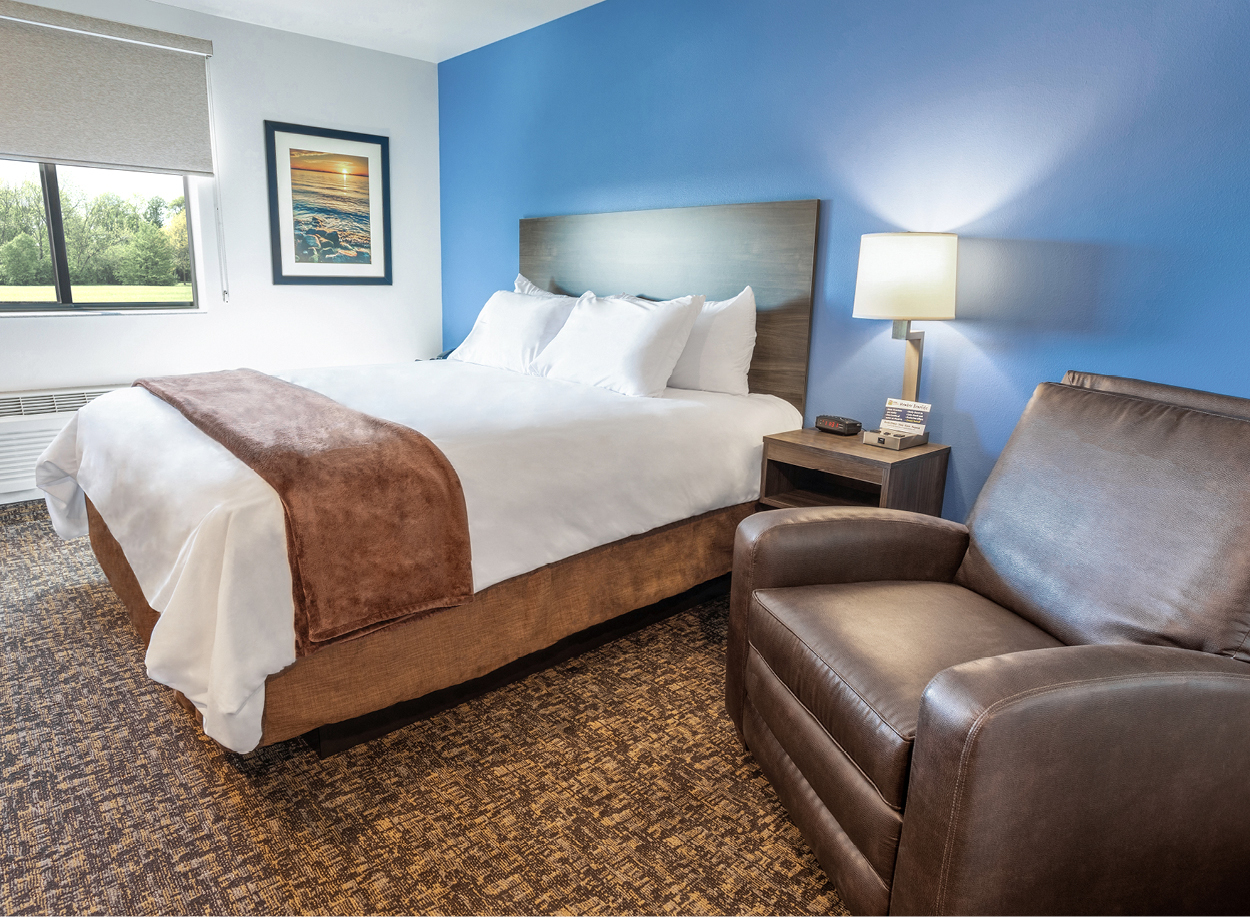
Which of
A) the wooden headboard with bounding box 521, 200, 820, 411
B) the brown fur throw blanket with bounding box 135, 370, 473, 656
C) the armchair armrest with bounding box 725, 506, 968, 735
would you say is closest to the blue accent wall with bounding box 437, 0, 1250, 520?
the wooden headboard with bounding box 521, 200, 820, 411

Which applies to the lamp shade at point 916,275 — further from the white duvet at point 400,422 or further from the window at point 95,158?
the window at point 95,158

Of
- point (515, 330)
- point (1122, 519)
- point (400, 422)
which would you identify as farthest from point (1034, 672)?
point (515, 330)

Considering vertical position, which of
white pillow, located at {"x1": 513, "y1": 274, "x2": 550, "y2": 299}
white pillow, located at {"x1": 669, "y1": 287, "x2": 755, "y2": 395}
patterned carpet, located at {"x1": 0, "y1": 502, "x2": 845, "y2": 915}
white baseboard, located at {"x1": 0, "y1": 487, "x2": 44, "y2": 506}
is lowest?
patterned carpet, located at {"x1": 0, "y1": 502, "x2": 845, "y2": 915}

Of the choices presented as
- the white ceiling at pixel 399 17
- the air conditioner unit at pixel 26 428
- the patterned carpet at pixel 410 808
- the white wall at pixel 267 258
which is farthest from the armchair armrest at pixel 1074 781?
the white wall at pixel 267 258

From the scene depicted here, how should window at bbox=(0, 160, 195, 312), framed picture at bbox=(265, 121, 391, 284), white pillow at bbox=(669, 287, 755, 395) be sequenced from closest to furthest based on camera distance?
white pillow at bbox=(669, 287, 755, 395)
window at bbox=(0, 160, 195, 312)
framed picture at bbox=(265, 121, 391, 284)

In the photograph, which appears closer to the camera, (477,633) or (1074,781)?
(1074,781)

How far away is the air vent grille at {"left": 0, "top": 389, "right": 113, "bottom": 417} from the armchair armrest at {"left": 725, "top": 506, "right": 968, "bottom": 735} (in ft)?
11.8

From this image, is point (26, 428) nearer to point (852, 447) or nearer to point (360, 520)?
point (360, 520)

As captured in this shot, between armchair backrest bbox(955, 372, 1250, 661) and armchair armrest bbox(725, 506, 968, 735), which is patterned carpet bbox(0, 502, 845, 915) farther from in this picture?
armchair backrest bbox(955, 372, 1250, 661)

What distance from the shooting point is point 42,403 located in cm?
370

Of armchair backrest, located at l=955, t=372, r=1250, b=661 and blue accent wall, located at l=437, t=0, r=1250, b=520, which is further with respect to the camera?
blue accent wall, located at l=437, t=0, r=1250, b=520

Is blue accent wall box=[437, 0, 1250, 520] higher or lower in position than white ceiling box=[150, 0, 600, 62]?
lower

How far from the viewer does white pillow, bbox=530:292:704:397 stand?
3025 mm

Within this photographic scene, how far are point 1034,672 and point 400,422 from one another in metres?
1.84
